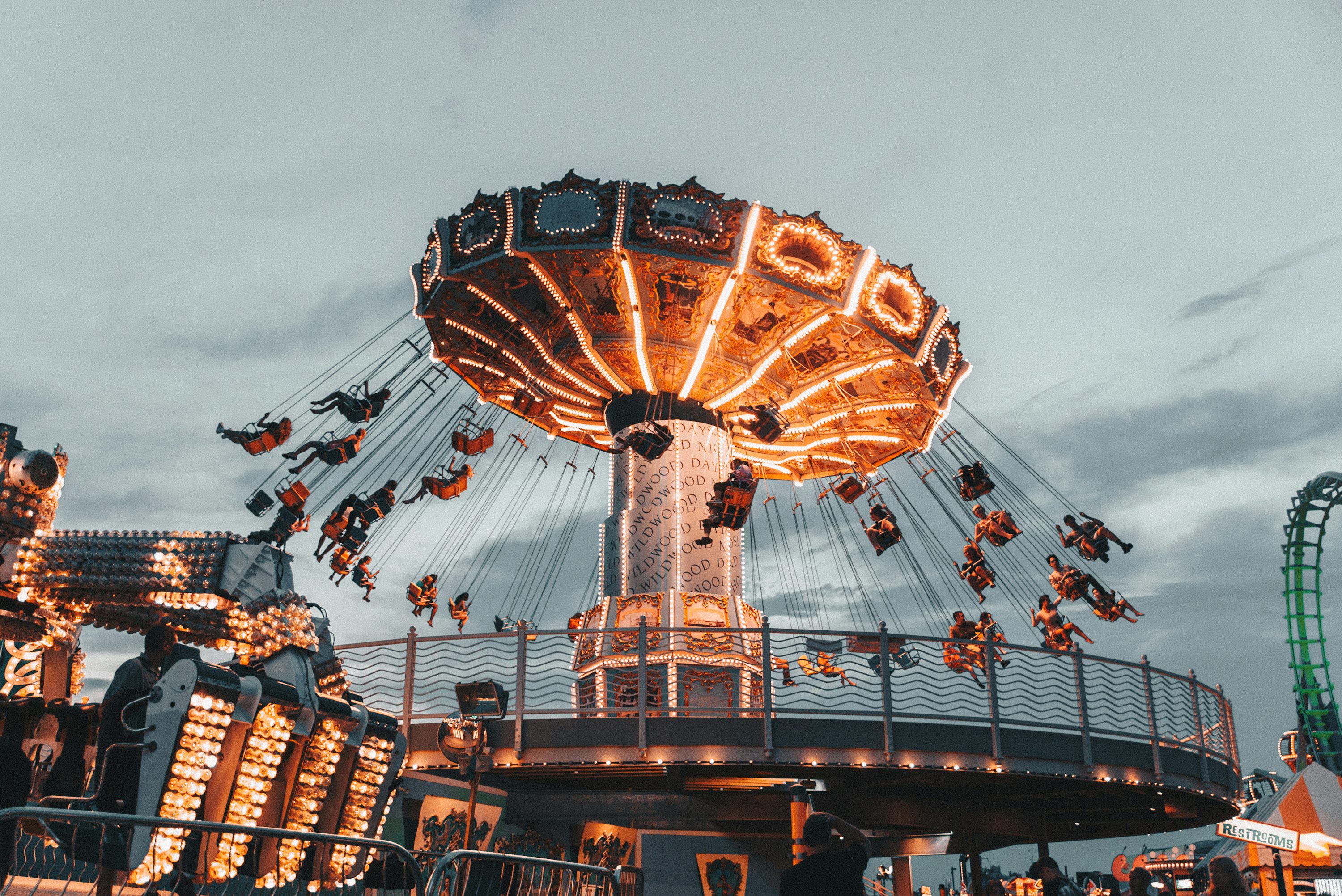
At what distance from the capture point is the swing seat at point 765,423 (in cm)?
1819

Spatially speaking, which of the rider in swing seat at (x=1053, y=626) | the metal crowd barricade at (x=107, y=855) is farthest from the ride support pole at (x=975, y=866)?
the metal crowd barricade at (x=107, y=855)

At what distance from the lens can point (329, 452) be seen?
1842 centimetres

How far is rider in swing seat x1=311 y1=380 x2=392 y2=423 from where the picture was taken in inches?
719

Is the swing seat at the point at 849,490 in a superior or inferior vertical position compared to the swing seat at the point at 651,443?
superior

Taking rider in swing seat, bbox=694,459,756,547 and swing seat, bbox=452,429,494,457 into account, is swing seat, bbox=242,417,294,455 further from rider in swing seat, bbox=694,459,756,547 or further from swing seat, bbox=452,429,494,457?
rider in swing seat, bbox=694,459,756,547

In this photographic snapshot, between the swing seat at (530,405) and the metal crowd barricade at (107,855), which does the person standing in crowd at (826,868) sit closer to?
the metal crowd barricade at (107,855)

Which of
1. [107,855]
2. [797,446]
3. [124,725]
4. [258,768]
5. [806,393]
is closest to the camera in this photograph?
[107,855]

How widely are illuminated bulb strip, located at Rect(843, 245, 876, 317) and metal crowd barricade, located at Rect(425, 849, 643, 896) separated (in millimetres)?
11987

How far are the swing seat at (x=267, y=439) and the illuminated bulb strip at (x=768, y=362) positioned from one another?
293 inches

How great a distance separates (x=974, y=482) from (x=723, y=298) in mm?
6235

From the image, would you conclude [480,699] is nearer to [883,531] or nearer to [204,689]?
[204,689]

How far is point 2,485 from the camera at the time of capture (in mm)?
8391

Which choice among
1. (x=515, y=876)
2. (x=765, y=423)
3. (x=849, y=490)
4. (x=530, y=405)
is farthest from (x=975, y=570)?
(x=515, y=876)

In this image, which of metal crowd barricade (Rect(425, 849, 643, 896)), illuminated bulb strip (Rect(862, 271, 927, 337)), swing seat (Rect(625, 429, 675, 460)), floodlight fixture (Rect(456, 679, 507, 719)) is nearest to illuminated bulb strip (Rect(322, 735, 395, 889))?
metal crowd barricade (Rect(425, 849, 643, 896))
